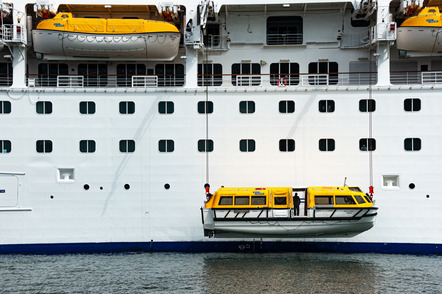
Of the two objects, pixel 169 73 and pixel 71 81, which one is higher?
pixel 169 73

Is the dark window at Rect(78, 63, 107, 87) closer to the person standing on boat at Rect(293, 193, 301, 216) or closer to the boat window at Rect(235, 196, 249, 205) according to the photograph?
the boat window at Rect(235, 196, 249, 205)

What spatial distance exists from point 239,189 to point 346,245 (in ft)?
14.5

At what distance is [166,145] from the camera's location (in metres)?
25.0

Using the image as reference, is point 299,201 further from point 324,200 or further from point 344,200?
point 344,200

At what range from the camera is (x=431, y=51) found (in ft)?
83.1

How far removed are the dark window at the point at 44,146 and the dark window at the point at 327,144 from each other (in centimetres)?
1001

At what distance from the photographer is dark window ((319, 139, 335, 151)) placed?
81.1ft

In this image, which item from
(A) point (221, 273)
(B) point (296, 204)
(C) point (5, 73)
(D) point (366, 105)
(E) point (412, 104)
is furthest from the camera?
(C) point (5, 73)

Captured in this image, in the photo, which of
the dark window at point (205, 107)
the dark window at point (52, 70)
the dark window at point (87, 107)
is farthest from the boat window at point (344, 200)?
the dark window at point (52, 70)

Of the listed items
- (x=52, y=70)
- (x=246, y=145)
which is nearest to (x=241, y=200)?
(x=246, y=145)

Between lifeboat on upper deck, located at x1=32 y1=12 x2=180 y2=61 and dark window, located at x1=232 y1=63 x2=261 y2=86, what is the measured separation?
283 cm

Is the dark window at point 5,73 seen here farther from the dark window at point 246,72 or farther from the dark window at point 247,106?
the dark window at point 247,106

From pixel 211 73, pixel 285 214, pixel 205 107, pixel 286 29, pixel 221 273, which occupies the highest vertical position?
pixel 286 29

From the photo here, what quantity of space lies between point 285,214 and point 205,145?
3.99 m
